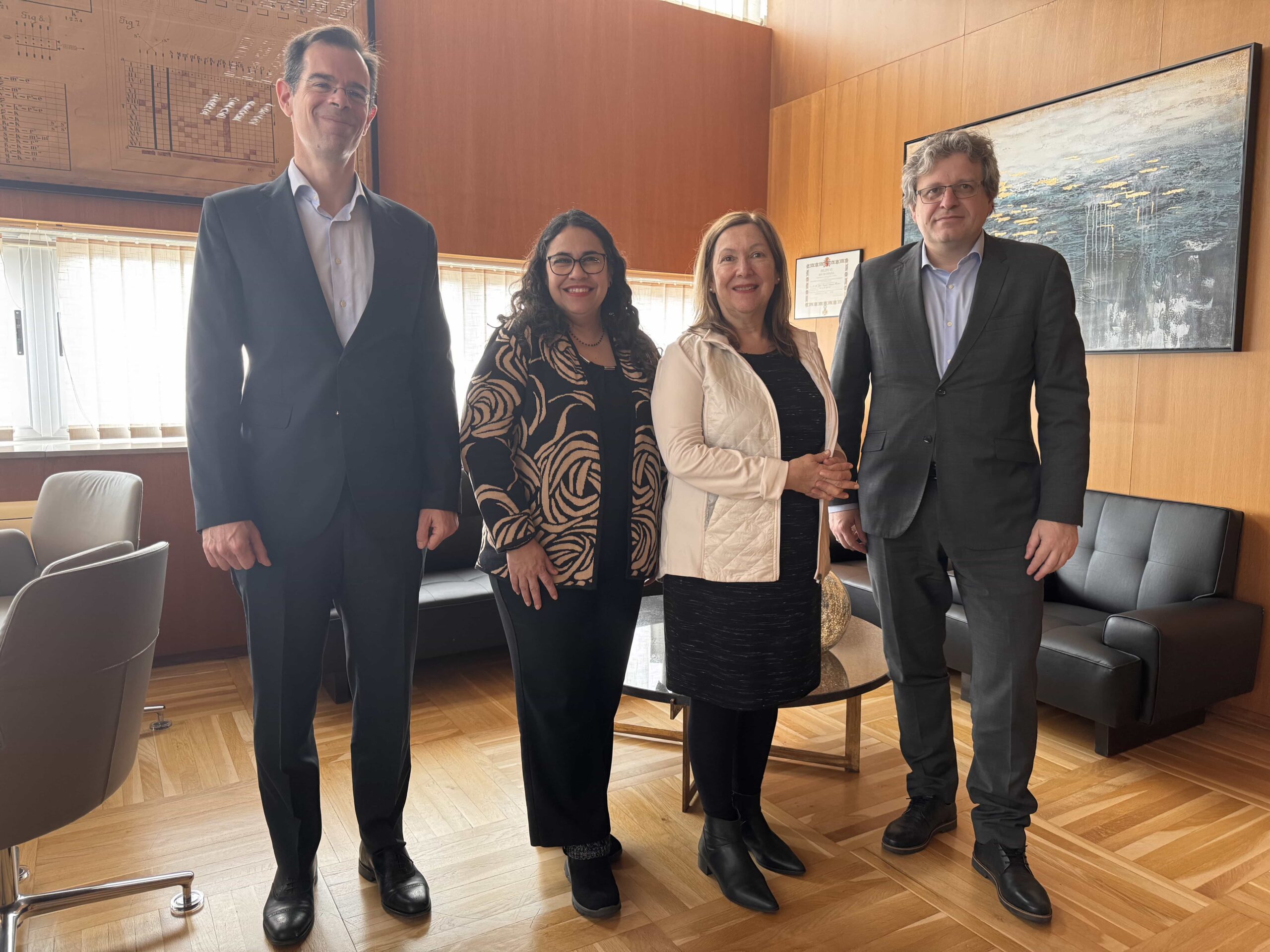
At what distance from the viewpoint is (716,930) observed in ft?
6.15

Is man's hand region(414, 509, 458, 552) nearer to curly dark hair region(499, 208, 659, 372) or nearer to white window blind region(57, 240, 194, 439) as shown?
curly dark hair region(499, 208, 659, 372)

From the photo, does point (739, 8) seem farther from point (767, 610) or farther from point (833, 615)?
point (767, 610)

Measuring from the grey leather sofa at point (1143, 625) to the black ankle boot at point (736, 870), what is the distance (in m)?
1.48

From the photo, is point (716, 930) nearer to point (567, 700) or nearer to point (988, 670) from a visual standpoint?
point (567, 700)

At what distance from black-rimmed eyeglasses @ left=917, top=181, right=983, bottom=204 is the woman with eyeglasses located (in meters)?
0.76

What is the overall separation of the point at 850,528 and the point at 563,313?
999 millimetres

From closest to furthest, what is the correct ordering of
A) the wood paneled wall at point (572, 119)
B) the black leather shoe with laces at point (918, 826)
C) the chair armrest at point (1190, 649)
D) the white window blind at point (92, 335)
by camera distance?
the black leather shoe with laces at point (918, 826) → the chair armrest at point (1190, 649) → the white window blind at point (92, 335) → the wood paneled wall at point (572, 119)

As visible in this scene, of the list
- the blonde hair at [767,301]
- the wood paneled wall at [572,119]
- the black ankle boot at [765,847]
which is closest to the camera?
the blonde hair at [767,301]

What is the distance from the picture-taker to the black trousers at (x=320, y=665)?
1.74 meters

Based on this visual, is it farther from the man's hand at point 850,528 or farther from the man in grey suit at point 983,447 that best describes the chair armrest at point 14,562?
the man in grey suit at point 983,447

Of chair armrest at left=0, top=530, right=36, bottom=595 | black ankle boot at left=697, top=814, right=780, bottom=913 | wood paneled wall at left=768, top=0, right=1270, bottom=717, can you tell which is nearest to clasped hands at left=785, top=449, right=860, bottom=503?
black ankle boot at left=697, top=814, right=780, bottom=913

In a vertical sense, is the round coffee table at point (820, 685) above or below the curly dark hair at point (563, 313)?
below

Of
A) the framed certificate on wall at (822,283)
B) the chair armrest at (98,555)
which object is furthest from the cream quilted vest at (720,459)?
the framed certificate on wall at (822,283)

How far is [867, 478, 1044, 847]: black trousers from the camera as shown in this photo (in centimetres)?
198
